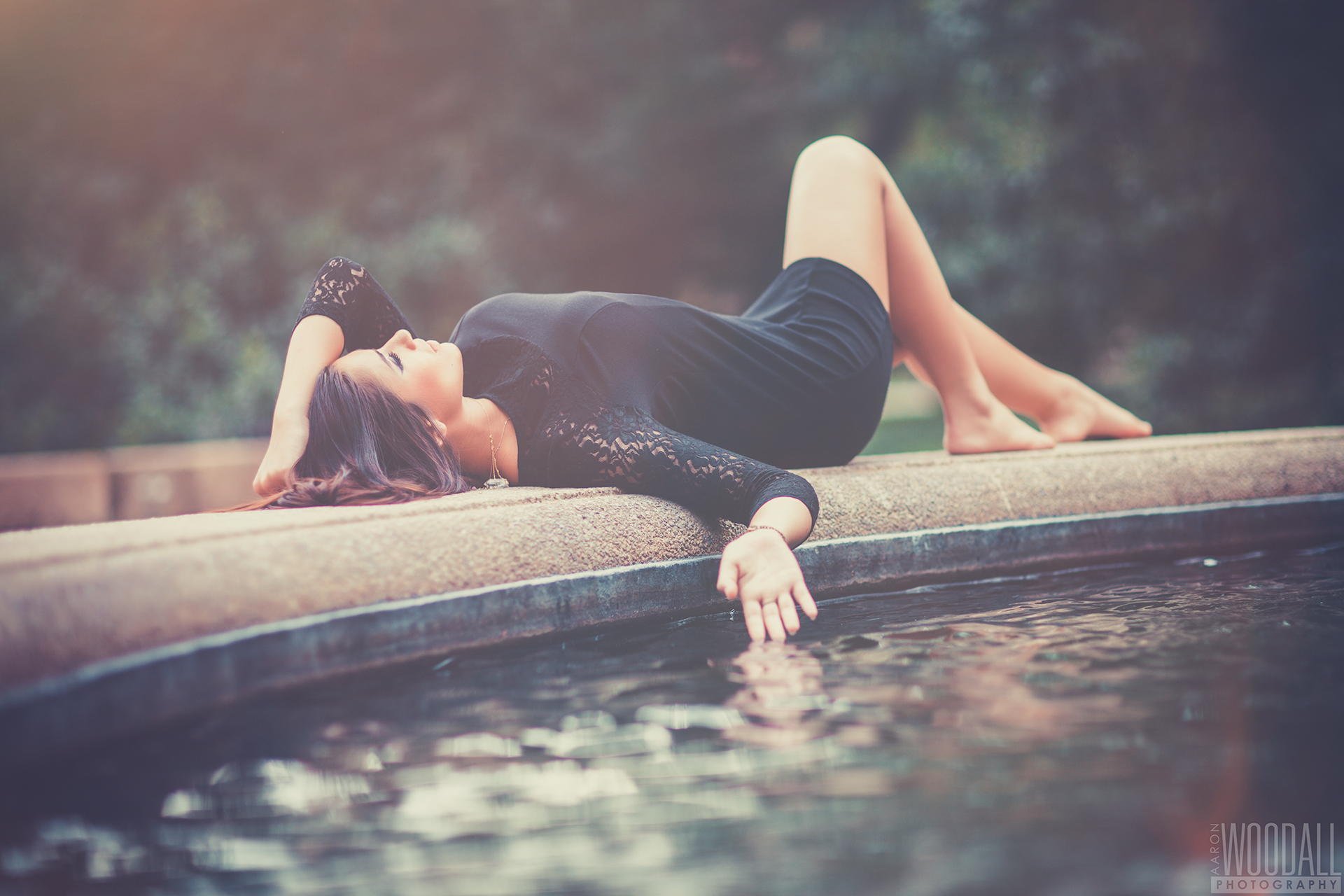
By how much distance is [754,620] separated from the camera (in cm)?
250

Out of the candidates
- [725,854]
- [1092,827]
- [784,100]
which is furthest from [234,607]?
[784,100]

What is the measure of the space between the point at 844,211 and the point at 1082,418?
A: 1.38 meters

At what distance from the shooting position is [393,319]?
358 cm

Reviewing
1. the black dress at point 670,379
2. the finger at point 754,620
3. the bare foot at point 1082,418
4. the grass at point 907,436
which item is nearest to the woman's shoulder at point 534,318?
the black dress at point 670,379

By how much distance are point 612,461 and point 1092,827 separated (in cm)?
186

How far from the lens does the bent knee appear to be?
4.22 m

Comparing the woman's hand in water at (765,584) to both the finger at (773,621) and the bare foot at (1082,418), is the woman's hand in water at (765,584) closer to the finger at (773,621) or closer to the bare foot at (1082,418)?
the finger at (773,621)

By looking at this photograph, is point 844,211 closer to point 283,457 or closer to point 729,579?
point 729,579

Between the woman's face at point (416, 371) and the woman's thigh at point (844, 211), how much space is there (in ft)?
5.03

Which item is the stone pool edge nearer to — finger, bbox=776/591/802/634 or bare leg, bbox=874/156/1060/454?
finger, bbox=776/591/802/634

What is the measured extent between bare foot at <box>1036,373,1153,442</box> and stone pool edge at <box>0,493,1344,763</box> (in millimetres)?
860

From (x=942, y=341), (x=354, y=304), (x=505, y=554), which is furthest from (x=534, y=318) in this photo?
(x=942, y=341)

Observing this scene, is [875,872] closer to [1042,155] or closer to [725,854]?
[725,854]

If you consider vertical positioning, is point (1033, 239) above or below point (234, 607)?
above
